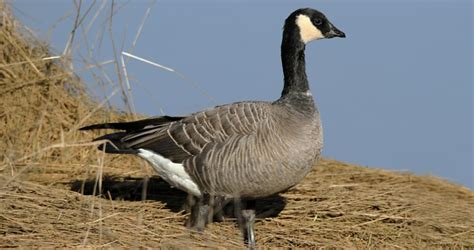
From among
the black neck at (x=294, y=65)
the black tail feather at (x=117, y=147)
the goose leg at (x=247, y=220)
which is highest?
the black neck at (x=294, y=65)

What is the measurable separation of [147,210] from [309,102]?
5.73 feet

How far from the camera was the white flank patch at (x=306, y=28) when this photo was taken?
6.57m

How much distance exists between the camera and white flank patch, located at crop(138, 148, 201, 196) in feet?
20.4

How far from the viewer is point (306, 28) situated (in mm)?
6582

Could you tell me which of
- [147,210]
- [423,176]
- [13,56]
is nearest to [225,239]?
[147,210]

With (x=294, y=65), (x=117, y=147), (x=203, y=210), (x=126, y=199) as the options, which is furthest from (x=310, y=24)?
(x=126, y=199)

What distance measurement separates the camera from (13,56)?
29.7ft

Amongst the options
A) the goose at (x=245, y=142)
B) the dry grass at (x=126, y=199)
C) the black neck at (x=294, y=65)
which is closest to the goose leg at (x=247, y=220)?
the goose at (x=245, y=142)

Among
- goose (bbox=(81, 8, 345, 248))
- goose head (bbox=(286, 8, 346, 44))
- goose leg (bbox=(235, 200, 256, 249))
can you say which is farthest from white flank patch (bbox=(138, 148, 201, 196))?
goose head (bbox=(286, 8, 346, 44))

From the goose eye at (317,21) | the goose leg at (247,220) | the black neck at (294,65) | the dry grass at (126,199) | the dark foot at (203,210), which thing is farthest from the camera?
the goose eye at (317,21)

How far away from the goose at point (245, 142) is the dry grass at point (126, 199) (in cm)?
33

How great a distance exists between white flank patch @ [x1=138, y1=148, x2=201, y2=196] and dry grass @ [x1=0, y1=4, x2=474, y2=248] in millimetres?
350

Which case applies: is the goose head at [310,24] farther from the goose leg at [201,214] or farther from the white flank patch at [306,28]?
the goose leg at [201,214]

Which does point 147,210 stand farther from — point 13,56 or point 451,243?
point 13,56
